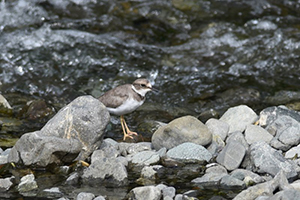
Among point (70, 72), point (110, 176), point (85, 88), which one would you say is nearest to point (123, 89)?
point (110, 176)

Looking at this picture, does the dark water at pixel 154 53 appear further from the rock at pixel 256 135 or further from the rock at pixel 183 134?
the rock at pixel 256 135

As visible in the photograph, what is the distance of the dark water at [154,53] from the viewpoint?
11320 mm

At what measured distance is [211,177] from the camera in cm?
666

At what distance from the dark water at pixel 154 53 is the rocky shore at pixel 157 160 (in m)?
2.04

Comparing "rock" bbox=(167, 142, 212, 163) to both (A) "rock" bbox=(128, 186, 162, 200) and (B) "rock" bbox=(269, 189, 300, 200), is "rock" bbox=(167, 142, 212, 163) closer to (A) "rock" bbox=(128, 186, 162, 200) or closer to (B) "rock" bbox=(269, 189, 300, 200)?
(A) "rock" bbox=(128, 186, 162, 200)

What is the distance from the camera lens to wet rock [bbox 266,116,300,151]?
7.51m

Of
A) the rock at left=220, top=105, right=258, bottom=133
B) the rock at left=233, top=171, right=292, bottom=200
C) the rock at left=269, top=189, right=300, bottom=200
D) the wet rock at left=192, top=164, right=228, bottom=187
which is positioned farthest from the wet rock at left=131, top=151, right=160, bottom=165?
the rock at left=269, top=189, right=300, bottom=200

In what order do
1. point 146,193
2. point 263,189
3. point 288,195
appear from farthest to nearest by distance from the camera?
point 146,193 < point 263,189 < point 288,195

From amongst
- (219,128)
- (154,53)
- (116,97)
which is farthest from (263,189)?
(154,53)

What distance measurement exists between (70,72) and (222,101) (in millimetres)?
4103

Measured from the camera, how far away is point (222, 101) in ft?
36.9

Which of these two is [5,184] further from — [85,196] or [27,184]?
[85,196]

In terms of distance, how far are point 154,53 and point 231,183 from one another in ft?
25.0

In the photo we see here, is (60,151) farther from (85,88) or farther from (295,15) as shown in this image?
(295,15)
